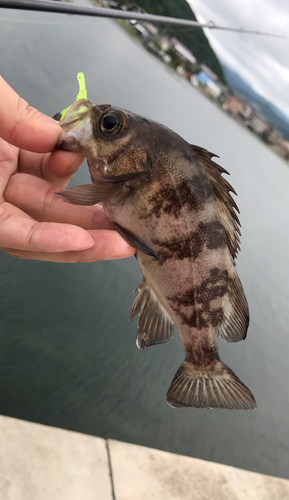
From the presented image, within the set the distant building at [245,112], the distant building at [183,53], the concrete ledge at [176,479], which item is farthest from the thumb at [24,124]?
the distant building at [183,53]

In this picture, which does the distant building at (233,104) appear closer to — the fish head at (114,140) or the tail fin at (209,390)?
the fish head at (114,140)

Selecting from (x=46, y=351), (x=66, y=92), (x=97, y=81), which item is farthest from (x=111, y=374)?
(x=97, y=81)

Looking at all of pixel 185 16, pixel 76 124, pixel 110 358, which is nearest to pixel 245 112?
pixel 185 16

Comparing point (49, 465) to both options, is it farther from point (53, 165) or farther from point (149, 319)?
point (53, 165)

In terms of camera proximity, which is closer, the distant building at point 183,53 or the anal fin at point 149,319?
the anal fin at point 149,319

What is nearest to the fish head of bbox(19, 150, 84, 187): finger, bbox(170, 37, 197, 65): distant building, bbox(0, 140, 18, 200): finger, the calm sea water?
bbox(19, 150, 84, 187): finger
